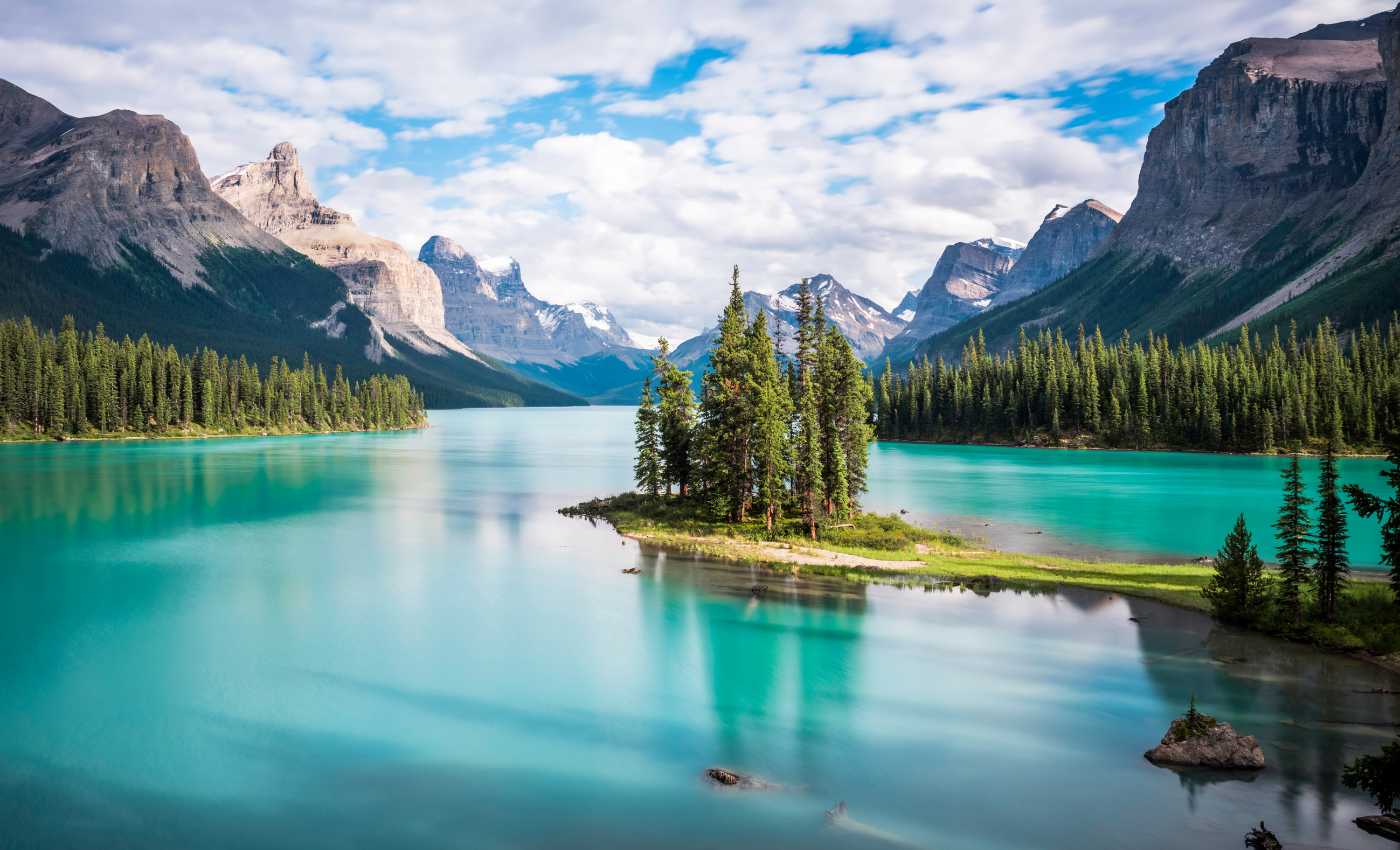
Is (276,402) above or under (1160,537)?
above

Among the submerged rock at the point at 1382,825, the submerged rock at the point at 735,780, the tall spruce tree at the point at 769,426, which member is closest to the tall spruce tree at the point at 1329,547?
the submerged rock at the point at 1382,825

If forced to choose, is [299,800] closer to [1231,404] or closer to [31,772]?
[31,772]

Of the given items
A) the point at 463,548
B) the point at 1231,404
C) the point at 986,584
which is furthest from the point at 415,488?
the point at 1231,404

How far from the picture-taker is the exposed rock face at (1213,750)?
2203 centimetres

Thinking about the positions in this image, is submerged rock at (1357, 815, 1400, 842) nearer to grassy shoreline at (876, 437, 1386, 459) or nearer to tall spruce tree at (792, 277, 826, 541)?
tall spruce tree at (792, 277, 826, 541)

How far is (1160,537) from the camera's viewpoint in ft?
202

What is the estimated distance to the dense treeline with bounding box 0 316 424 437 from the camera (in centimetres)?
14050

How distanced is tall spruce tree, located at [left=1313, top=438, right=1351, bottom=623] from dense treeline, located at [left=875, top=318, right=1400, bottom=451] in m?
107

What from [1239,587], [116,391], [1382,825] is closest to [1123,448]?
[1239,587]

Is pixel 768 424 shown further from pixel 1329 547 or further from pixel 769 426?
pixel 1329 547

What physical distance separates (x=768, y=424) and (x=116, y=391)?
145 meters

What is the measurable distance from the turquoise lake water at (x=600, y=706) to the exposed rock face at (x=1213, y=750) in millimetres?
592

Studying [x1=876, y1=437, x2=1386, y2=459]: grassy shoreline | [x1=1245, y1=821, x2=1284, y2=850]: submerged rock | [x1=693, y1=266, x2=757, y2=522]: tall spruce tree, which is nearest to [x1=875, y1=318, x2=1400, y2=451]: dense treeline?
[x1=876, y1=437, x2=1386, y2=459]: grassy shoreline

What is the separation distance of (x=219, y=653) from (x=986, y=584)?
35123 mm
